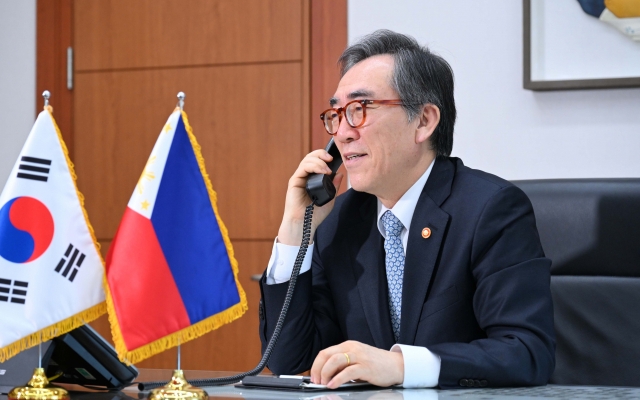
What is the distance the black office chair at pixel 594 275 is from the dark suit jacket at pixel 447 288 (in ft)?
0.49

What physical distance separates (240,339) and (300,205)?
1225 mm

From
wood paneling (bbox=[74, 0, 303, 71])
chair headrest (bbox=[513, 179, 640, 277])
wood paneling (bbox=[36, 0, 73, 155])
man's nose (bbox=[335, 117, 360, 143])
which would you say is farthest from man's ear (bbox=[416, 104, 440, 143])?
wood paneling (bbox=[36, 0, 73, 155])

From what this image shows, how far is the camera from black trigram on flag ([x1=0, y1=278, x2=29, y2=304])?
1.12m

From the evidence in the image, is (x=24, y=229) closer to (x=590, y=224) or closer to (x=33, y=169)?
(x=33, y=169)

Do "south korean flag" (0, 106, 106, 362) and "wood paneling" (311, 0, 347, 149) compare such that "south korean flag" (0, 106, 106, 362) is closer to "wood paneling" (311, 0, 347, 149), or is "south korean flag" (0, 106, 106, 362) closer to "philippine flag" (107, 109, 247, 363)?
"philippine flag" (107, 109, 247, 363)

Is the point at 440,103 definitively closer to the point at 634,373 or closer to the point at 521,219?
the point at 521,219

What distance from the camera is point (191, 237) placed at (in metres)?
1.17

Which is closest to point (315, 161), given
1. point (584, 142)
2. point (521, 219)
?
point (521, 219)

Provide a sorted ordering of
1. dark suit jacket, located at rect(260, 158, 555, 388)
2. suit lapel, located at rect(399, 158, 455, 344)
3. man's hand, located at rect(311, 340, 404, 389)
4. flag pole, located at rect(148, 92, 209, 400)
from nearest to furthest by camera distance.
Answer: flag pole, located at rect(148, 92, 209, 400) < man's hand, located at rect(311, 340, 404, 389) < dark suit jacket, located at rect(260, 158, 555, 388) < suit lapel, located at rect(399, 158, 455, 344)

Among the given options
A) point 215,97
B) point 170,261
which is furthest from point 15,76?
point 170,261

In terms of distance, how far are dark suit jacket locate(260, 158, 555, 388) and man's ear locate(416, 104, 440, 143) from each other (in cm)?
8

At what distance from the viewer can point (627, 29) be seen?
239 cm

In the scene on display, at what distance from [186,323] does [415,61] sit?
37.0 inches

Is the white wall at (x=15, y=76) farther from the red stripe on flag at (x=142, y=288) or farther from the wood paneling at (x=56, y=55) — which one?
the red stripe on flag at (x=142, y=288)
